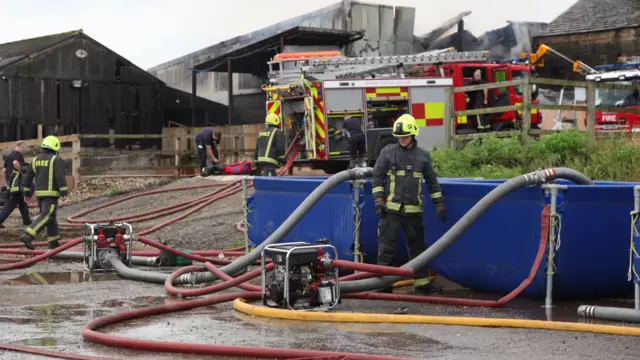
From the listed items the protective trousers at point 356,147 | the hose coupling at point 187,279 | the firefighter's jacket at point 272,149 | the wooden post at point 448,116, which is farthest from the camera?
the protective trousers at point 356,147

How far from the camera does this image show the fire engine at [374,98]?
59.6 ft

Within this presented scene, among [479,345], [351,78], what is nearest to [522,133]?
[351,78]

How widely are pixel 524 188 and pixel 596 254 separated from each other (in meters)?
0.76

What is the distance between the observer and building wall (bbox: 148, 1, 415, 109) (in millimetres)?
31172

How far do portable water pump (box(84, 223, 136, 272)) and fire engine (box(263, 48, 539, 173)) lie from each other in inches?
314

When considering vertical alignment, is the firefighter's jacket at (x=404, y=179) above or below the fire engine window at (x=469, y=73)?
below

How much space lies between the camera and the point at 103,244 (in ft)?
34.6

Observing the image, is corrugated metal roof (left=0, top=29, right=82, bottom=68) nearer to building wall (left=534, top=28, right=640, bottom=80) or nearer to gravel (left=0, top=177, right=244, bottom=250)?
gravel (left=0, top=177, right=244, bottom=250)

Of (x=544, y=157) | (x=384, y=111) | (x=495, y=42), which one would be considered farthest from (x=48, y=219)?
(x=495, y=42)

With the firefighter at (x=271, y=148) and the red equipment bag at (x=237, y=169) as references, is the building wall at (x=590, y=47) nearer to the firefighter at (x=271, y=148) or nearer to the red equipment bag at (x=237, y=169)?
the red equipment bag at (x=237, y=169)

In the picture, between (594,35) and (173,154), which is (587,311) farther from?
(594,35)

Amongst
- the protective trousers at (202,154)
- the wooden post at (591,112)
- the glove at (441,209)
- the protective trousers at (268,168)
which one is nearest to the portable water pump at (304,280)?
the glove at (441,209)

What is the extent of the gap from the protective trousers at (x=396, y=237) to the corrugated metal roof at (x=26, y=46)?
74.4 ft

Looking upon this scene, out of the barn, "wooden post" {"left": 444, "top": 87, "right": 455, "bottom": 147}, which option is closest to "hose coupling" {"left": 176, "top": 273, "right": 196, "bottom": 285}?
"wooden post" {"left": 444, "top": 87, "right": 455, "bottom": 147}
